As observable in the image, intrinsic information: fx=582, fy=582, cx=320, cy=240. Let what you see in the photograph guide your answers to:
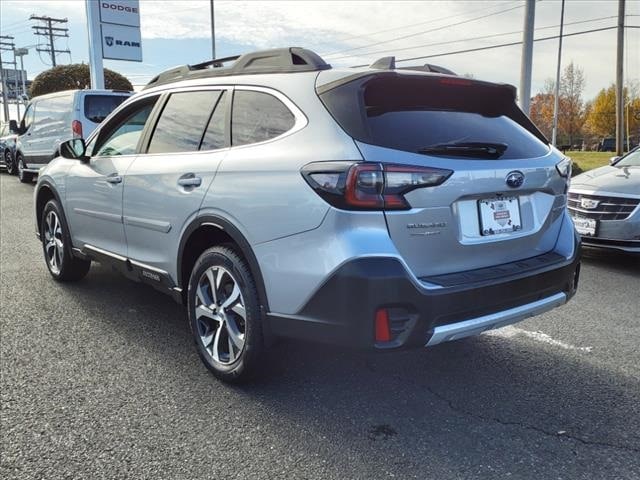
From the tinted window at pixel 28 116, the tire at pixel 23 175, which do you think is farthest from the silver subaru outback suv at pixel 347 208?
the tire at pixel 23 175

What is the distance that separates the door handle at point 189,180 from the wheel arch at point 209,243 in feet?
0.71

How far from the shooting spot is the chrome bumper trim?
2.65 meters

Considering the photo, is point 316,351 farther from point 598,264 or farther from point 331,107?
point 598,264

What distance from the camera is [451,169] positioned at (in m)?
2.70

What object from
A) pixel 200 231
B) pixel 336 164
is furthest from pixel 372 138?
pixel 200 231

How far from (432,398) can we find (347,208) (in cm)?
124

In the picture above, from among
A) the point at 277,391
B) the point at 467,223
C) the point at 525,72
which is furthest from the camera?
the point at 525,72

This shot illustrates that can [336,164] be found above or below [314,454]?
above

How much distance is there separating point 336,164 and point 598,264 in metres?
4.89

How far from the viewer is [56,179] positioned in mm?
5129

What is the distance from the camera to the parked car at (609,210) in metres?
5.89

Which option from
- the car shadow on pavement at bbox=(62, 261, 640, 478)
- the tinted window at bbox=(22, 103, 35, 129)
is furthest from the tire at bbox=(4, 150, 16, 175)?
the car shadow on pavement at bbox=(62, 261, 640, 478)

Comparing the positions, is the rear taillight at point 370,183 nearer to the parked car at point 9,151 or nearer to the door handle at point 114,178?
the door handle at point 114,178

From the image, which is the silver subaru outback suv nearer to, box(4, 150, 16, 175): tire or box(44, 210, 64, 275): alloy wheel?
box(44, 210, 64, 275): alloy wheel
